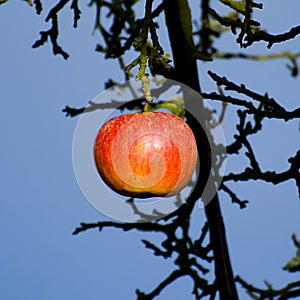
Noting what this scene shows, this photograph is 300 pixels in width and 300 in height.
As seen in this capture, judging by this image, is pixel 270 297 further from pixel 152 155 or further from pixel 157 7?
pixel 152 155

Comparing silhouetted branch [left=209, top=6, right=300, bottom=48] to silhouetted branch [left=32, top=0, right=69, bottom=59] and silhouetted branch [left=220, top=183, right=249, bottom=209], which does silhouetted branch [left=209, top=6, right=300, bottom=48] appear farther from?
silhouetted branch [left=220, top=183, right=249, bottom=209]

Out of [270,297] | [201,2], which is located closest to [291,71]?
[201,2]

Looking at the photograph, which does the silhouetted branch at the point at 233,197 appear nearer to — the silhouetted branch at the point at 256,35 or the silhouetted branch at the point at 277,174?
the silhouetted branch at the point at 277,174

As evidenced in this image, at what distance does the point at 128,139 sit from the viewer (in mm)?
1164

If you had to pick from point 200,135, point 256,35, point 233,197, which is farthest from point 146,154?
point 233,197

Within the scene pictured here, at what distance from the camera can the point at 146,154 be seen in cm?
116

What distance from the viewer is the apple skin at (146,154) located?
3.80 ft

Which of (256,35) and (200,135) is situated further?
(200,135)

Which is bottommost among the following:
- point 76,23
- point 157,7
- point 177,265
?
point 177,265

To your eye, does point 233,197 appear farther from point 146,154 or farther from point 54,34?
point 146,154

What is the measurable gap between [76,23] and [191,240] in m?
0.82

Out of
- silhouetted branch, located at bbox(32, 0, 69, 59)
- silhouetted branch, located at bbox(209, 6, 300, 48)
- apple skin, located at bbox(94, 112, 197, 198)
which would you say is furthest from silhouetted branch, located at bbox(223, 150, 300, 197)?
silhouetted branch, located at bbox(32, 0, 69, 59)

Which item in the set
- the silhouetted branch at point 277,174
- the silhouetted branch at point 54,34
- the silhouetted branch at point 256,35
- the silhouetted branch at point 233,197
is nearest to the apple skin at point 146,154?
the silhouetted branch at point 256,35

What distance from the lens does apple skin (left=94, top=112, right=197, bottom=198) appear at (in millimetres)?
1158
